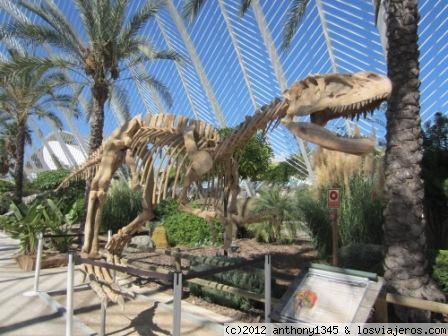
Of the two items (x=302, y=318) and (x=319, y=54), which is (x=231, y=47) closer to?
(x=319, y=54)

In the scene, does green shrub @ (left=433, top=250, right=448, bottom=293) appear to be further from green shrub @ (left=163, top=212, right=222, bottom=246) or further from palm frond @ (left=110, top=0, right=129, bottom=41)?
palm frond @ (left=110, top=0, right=129, bottom=41)

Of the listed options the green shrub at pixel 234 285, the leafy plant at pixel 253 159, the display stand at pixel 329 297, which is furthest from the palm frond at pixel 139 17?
the display stand at pixel 329 297

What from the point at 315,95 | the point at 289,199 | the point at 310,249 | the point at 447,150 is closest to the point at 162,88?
the point at 289,199

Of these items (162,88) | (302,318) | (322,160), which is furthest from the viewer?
(162,88)

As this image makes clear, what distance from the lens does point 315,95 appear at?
12.1 feet

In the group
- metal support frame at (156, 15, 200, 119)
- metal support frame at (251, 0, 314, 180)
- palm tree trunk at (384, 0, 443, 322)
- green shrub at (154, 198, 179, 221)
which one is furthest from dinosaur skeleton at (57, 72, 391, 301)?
metal support frame at (156, 15, 200, 119)

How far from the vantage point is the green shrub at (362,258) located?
6.88 m

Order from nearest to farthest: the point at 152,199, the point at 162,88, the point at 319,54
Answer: the point at 152,199, the point at 162,88, the point at 319,54

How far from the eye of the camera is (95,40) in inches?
462

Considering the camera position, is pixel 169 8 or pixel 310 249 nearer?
pixel 310 249

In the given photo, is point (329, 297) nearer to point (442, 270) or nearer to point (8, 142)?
→ point (442, 270)

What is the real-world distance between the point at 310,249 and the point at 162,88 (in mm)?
6906

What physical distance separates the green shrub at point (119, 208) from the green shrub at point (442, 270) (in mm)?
10908

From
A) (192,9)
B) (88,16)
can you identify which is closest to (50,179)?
(88,16)
